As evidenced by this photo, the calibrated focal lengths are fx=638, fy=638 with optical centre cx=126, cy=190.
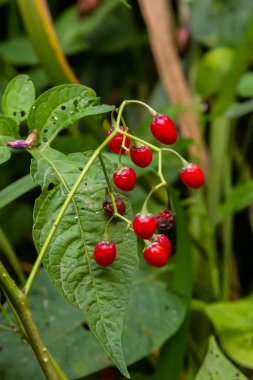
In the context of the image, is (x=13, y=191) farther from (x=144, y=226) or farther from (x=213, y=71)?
(x=213, y=71)

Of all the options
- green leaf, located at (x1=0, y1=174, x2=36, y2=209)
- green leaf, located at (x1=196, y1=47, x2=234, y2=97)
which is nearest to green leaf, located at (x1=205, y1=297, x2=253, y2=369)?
green leaf, located at (x1=0, y1=174, x2=36, y2=209)

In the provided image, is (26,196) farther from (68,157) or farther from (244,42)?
(68,157)

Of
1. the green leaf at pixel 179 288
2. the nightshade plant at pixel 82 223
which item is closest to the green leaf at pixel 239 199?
the green leaf at pixel 179 288

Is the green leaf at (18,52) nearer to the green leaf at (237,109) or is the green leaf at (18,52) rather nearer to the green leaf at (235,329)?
the green leaf at (237,109)

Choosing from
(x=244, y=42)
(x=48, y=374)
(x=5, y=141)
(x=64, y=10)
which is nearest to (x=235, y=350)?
(x=48, y=374)

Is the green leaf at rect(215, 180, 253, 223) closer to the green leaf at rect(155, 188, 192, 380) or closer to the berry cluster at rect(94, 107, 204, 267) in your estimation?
the green leaf at rect(155, 188, 192, 380)

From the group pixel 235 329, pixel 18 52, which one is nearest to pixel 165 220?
pixel 235 329
